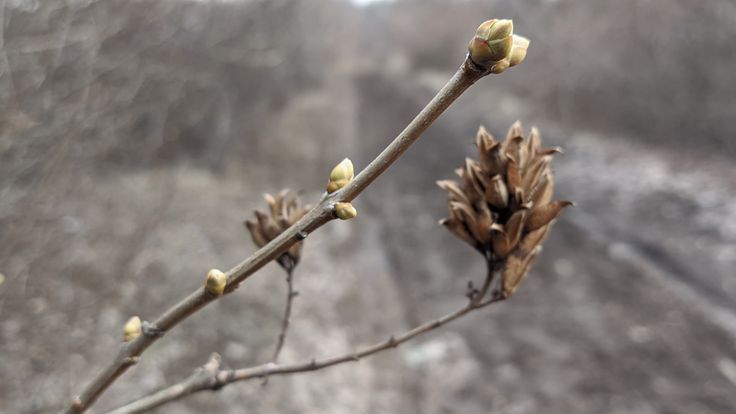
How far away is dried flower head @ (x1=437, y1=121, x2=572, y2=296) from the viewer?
99 centimetres

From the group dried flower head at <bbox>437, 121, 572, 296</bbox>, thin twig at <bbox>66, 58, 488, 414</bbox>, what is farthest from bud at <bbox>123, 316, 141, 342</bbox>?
dried flower head at <bbox>437, 121, 572, 296</bbox>

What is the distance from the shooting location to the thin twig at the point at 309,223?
62cm

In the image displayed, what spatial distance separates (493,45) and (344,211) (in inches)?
10.0

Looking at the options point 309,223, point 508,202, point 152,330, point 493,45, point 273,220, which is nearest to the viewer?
point 493,45

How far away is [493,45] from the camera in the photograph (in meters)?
0.58

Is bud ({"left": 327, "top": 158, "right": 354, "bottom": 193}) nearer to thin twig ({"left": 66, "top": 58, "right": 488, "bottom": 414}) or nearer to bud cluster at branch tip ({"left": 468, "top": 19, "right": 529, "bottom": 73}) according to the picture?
thin twig ({"left": 66, "top": 58, "right": 488, "bottom": 414})

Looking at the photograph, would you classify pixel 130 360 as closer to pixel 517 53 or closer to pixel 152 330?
pixel 152 330

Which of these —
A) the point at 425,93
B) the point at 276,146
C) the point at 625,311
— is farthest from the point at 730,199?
the point at 425,93

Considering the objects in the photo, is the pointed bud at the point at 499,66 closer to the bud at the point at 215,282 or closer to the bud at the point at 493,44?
the bud at the point at 493,44

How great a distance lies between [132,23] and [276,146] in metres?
4.44

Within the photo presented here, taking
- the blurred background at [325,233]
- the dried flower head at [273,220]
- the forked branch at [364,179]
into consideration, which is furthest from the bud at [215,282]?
the blurred background at [325,233]

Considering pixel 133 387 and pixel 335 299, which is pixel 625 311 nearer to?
pixel 335 299

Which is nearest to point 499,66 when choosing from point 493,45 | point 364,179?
point 493,45

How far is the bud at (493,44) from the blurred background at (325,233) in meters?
3.93
